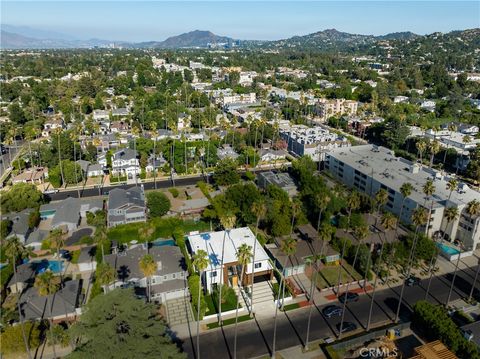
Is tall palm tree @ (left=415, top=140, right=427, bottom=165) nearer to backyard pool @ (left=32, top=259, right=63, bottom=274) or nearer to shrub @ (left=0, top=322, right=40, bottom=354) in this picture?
backyard pool @ (left=32, top=259, right=63, bottom=274)

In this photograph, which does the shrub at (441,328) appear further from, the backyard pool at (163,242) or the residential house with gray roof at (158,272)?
the backyard pool at (163,242)

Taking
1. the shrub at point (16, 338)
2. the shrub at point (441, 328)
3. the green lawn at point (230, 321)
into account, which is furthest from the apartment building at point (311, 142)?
the shrub at point (16, 338)

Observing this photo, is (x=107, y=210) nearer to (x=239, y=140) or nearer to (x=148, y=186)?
(x=148, y=186)

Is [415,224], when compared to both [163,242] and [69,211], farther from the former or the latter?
[69,211]

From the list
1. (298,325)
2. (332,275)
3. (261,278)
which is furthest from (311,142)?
(298,325)

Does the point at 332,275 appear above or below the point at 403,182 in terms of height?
below

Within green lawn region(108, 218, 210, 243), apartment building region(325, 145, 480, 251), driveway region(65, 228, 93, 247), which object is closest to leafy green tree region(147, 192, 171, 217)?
green lawn region(108, 218, 210, 243)
